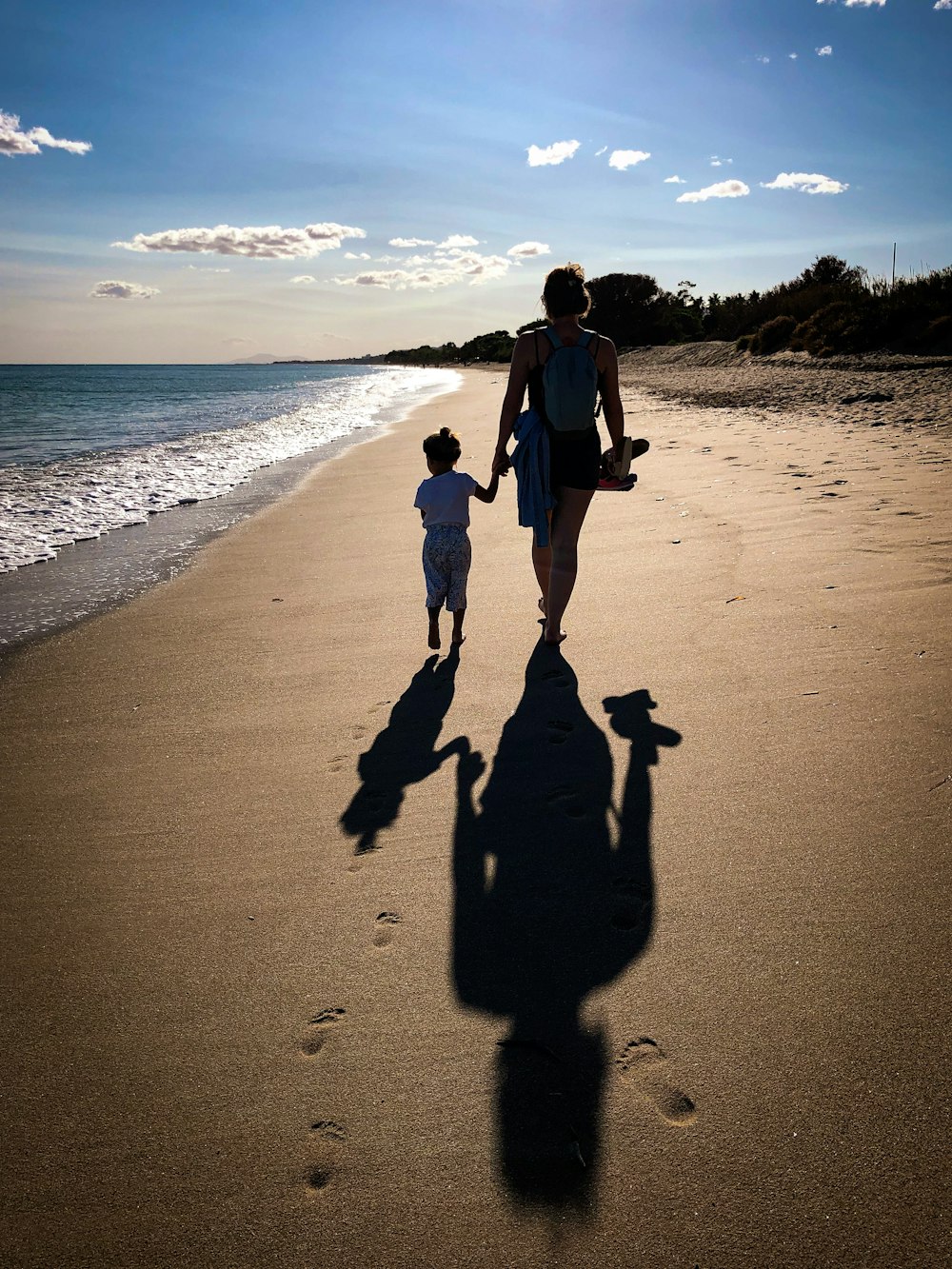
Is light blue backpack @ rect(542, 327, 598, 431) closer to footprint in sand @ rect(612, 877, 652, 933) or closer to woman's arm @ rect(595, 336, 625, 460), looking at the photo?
woman's arm @ rect(595, 336, 625, 460)

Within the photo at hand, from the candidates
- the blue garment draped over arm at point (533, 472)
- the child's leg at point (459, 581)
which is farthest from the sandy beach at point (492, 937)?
the blue garment draped over arm at point (533, 472)

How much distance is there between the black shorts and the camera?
3.52m

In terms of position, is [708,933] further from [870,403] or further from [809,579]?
[870,403]

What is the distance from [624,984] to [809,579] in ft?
9.76

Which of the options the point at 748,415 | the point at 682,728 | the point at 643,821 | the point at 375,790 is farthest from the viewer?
the point at 748,415

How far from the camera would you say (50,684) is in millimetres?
3520

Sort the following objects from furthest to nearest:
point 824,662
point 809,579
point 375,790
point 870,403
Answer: point 870,403 → point 809,579 → point 824,662 → point 375,790

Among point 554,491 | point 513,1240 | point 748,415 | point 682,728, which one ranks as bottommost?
point 513,1240

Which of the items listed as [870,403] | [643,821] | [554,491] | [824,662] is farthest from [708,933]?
[870,403]

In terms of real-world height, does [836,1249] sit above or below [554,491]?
below

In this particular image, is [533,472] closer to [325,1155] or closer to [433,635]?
[433,635]

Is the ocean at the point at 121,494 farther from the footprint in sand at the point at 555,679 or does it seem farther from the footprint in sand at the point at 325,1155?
the footprint in sand at the point at 325,1155

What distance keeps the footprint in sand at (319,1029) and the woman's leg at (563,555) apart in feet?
7.29

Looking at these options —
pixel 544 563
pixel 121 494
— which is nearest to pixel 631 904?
pixel 544 563
